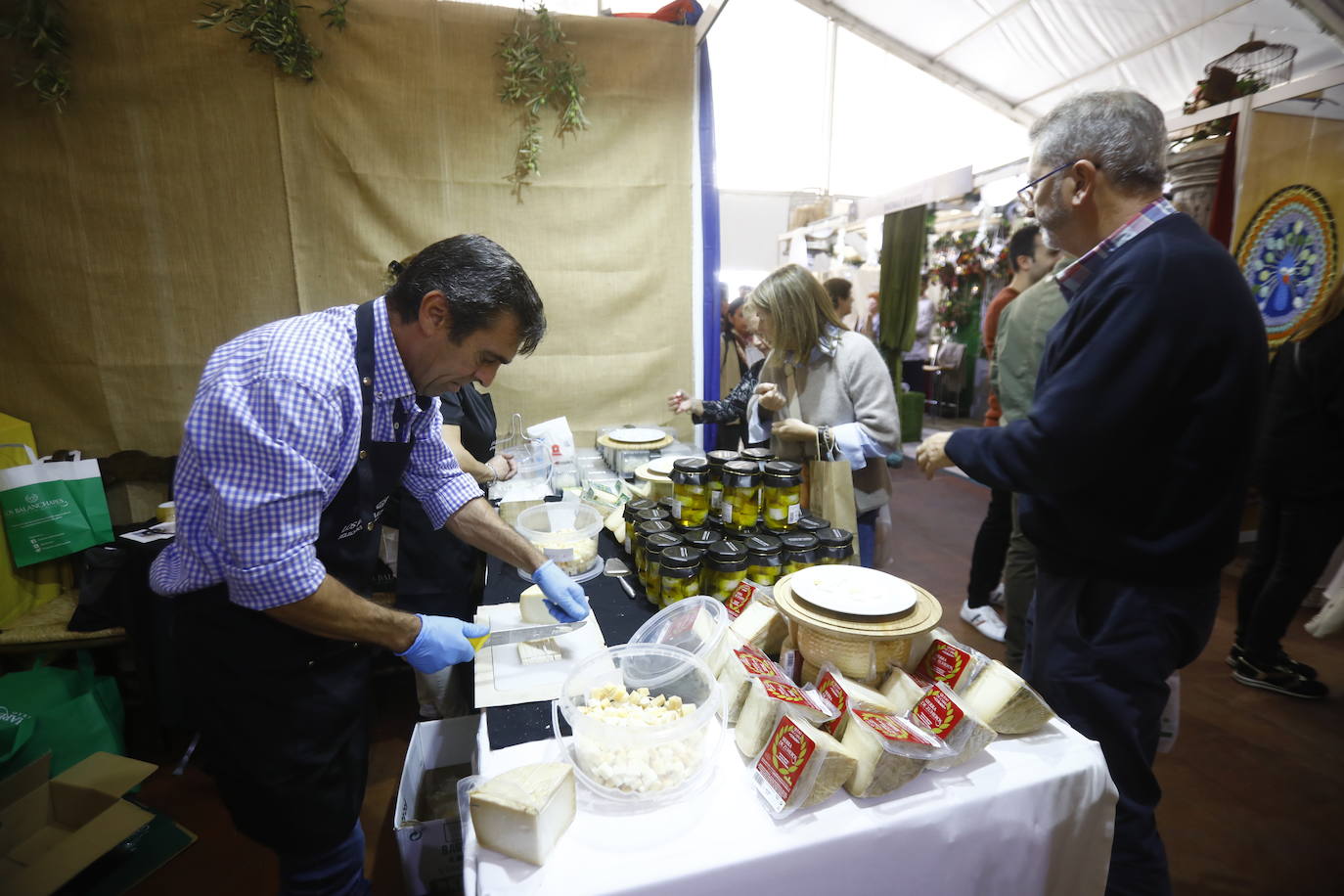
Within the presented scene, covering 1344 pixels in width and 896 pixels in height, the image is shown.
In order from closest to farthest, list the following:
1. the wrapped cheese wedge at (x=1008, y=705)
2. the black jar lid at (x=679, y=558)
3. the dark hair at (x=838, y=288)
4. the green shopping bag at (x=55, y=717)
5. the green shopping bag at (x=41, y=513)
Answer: the wrapped cheese wedge at (x=1008, y=705) → the black jar lid at (x=679, y=558) → the green shopping bag at (x=55, y=717) → the green shopping bag at (x=41, y=513) → the dark hair at (x=838, y=288)

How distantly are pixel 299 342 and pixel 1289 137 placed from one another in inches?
179

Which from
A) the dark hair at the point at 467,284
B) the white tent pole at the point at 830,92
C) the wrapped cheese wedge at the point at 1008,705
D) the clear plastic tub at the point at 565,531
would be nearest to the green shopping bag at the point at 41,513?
the clear plastic tub at the point at 565,531

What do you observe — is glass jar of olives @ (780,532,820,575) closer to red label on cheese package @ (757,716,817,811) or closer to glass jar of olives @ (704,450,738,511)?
glass jar of olives @ (704,450,738,511)

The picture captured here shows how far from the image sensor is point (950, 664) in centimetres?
117

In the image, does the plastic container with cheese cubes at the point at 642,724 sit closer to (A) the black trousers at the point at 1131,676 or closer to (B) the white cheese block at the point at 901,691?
(B) the white cheese block at the point at 901,691

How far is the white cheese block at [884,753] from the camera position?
0.95 meters

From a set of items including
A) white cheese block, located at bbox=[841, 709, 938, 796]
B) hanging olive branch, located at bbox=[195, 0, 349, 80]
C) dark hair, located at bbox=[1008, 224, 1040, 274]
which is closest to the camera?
white cheese block, located at bbox=[841, 709, 938, 796]

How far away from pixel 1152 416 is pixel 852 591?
699 mm

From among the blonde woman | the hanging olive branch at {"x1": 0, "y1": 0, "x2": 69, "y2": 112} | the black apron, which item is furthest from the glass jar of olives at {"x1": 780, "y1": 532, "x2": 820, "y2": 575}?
the hanging olive branch at {"x1": 0, "y1": 0, "x2": 69, "y2": 112}

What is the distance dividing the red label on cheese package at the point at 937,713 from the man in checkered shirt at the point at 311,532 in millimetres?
803

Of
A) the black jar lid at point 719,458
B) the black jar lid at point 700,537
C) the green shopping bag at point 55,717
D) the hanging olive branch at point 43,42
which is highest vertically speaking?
the hanging olive branch at point 43,42

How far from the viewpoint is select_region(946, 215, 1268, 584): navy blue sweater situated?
1.17 m

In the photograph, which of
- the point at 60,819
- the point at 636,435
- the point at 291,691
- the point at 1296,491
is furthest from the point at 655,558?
the point at 1296,491

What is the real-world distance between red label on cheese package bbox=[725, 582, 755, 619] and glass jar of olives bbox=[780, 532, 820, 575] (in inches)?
6.3
